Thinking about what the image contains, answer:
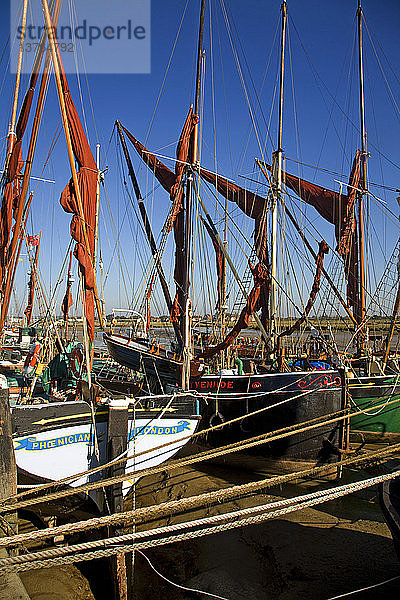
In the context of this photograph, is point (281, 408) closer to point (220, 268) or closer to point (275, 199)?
point (275, 199)

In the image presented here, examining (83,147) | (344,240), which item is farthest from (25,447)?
(344,240)

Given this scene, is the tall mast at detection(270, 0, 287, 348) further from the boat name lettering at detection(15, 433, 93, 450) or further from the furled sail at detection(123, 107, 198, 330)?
the boat name lettering at detection(15, 433, 93, 450)

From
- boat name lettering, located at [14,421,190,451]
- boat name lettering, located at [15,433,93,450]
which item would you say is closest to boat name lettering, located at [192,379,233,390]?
boat name lettering, located at [14,421,190,451]

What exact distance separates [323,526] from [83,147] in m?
8.90

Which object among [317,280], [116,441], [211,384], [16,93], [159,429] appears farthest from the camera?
[317,280]

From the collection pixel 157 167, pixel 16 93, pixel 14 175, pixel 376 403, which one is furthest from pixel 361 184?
pixel 14 175

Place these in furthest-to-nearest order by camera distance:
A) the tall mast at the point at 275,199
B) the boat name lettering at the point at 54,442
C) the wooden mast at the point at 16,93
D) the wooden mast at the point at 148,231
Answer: the tall mast at the point at 275,199
the wooden mast at the point at 148,231
the wooden mast at the point at 16,93
the boat name lettering at the point at 54,442

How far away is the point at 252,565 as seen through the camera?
7570 mm

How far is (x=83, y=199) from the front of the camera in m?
9.02

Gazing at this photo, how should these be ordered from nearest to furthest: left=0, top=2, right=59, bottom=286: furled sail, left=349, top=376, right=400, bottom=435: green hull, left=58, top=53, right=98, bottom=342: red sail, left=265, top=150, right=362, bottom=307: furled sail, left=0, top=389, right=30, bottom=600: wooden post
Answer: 1. left=0, top=389, right=30, bottom=600: wooden post
2. left=58, top=53, right=98, bottom=342: red sail
3. left=0, top=2, right=59, bottom=286: furled sail
4. left=349, top=376, right=400, bottom=435: green hull
5. left=265, top=150, right=362, bottom=307: furled sail

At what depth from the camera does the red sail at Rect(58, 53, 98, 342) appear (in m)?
8.50

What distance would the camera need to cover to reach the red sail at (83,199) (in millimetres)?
8500

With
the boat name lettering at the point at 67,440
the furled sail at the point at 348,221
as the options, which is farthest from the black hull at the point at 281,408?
the furled sail at the point at 348,221

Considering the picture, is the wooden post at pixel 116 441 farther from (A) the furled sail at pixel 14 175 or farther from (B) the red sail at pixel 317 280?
(B) the red sail at pixel 317 280
